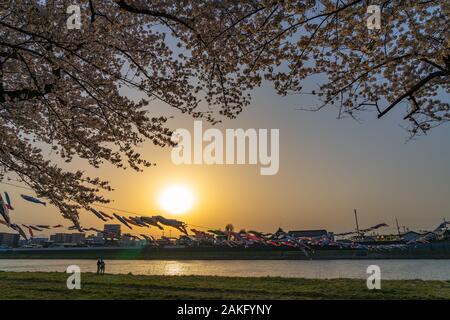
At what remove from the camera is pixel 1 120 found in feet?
32.5

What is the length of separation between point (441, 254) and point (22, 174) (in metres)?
81.8

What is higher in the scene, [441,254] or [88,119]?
[88,119]

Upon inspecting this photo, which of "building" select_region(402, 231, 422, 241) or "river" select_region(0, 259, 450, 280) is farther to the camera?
"building" select_region(402, 231, 422, 241)

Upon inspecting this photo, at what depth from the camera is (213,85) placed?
291 inches

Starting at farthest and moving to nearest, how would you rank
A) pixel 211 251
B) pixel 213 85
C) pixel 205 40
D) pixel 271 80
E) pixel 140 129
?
pixel 211 251, pixel 140 129, pixel 213 85, pixel 271 80, pixel 205 40

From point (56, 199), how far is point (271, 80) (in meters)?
6.67

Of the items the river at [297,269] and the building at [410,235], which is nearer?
the river at [297,269]

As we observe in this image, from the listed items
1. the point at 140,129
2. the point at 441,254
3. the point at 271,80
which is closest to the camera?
the point at 271,80

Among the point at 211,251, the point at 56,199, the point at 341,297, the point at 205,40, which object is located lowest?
the point at 211,251

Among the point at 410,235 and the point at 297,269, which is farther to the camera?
the point at 410,235
